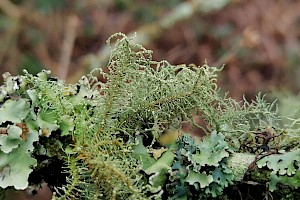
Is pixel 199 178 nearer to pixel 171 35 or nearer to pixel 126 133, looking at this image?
pixel 126 133

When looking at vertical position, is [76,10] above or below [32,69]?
above

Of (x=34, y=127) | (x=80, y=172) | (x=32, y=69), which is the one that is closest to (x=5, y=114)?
(x=34, y=127)

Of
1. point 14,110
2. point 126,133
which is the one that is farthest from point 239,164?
point 14,110

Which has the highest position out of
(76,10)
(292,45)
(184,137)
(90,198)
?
(76,10)

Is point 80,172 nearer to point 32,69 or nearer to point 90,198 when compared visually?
point 90,198

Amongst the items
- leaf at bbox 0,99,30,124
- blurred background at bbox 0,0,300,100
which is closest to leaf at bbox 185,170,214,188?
leaf at bbox 0,99,30,124

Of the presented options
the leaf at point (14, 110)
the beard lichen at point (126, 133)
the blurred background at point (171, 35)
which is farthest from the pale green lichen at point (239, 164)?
the blurred background at point (171, 35)

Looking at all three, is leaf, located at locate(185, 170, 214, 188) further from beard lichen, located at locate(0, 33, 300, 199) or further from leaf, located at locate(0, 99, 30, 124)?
leaf, located at locate(0, 99, 30, 124)
